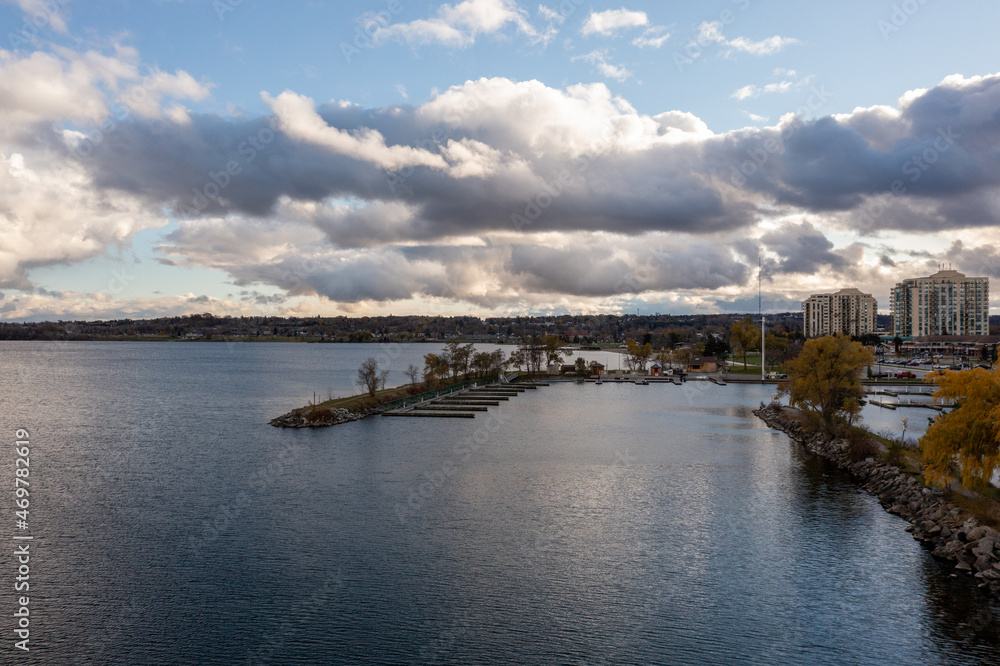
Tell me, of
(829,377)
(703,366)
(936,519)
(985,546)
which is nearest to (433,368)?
(829,377)

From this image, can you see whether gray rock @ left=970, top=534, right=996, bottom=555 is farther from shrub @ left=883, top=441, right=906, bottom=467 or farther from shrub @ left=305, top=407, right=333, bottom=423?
shrub @ left=305, top=407, right=333, bottom=423

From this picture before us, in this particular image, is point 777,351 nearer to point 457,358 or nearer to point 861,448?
point 457,358

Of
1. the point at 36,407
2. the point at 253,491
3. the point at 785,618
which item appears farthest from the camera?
the point at 36,407

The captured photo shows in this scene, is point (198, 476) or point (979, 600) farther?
point (198, 476)

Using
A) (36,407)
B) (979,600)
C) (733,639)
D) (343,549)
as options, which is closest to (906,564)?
(979,600)

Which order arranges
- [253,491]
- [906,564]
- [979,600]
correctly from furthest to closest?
1. [253,491]
2. [906,564]
3. [979,600]

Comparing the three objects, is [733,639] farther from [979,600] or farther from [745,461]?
[745,461]

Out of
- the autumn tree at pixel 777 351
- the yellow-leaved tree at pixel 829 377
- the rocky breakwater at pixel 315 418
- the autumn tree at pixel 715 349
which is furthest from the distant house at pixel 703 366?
the rocky breakwater at pixel 315 418
